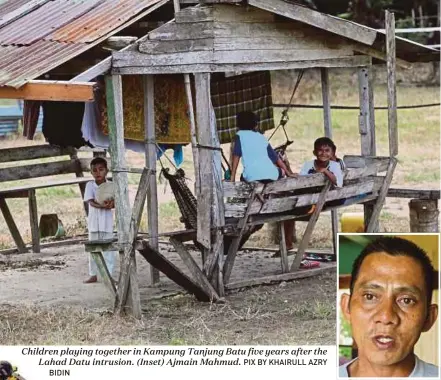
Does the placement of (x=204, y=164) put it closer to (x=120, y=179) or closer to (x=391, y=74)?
(x=120, y=179)

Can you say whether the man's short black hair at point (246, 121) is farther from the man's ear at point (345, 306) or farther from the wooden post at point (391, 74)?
the man's ear at point (345, 306)

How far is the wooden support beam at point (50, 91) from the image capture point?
7.25 metres

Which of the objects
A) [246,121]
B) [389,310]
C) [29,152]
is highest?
[246,121]

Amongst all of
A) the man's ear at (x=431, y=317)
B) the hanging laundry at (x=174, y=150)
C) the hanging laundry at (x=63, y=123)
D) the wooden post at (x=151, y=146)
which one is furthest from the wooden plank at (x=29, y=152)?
the man's ear at (x=431, y=317)

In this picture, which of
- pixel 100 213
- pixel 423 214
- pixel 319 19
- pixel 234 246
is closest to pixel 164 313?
pixel 234 246

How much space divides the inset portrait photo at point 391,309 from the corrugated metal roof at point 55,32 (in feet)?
7.51

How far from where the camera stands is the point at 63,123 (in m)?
10.1

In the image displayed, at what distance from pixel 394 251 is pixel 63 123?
172 inches

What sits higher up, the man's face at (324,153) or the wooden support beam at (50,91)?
the wooden support beam at (50,91)

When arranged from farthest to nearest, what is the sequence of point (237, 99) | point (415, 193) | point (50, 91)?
point (415, 193) < point (237, 99) < point (50, 91)

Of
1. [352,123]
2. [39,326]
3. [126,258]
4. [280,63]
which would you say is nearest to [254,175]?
[280,63]

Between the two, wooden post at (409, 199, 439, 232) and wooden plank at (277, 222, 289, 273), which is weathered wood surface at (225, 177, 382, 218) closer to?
wooden plank at (277, 222, 289, 273)

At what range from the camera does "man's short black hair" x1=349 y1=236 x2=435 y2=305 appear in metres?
6.38

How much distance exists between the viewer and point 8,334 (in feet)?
25.0
